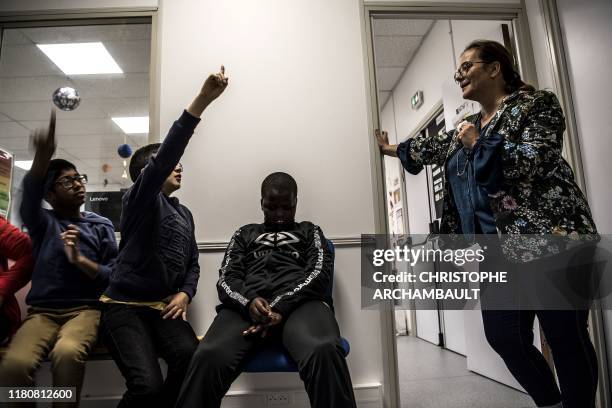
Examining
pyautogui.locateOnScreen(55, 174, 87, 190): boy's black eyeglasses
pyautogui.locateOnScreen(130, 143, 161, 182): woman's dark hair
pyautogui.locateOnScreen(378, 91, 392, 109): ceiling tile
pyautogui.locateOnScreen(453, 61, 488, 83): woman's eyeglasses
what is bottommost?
pyautogui.locateOnScreen(55, 174, 87, 190): boy's black eyeglasses

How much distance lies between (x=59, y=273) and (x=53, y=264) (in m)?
0.05

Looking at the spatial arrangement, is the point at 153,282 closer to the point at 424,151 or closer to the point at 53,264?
the point at 53,264

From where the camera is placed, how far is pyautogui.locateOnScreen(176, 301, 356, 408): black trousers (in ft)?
4.28

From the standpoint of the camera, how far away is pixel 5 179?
2291 mm

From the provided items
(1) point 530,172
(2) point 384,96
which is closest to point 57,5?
(1) point 530,172

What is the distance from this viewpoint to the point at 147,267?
1.62 meters

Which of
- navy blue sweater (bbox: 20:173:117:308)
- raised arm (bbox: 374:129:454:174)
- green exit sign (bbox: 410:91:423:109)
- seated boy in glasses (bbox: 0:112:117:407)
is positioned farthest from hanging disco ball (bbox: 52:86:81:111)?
green exit sign (bbox: 410:91:423:109)

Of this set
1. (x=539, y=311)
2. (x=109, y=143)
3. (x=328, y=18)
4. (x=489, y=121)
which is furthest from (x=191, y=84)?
(x=109, y=143)

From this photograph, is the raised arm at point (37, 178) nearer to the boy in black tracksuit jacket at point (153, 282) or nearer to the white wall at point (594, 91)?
the boy in black tracksuit jacket at point (153, 282)

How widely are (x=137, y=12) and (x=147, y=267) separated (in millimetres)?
1821

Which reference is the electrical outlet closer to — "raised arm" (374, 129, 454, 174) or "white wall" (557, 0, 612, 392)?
"raised arm" (374, 129, 454, 174)

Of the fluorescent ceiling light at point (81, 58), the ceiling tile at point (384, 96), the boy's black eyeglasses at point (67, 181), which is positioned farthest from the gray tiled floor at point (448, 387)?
the ceiling tile at point (384, 96)

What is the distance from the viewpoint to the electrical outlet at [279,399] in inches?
79.6

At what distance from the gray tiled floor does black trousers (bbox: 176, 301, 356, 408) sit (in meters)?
1.15
